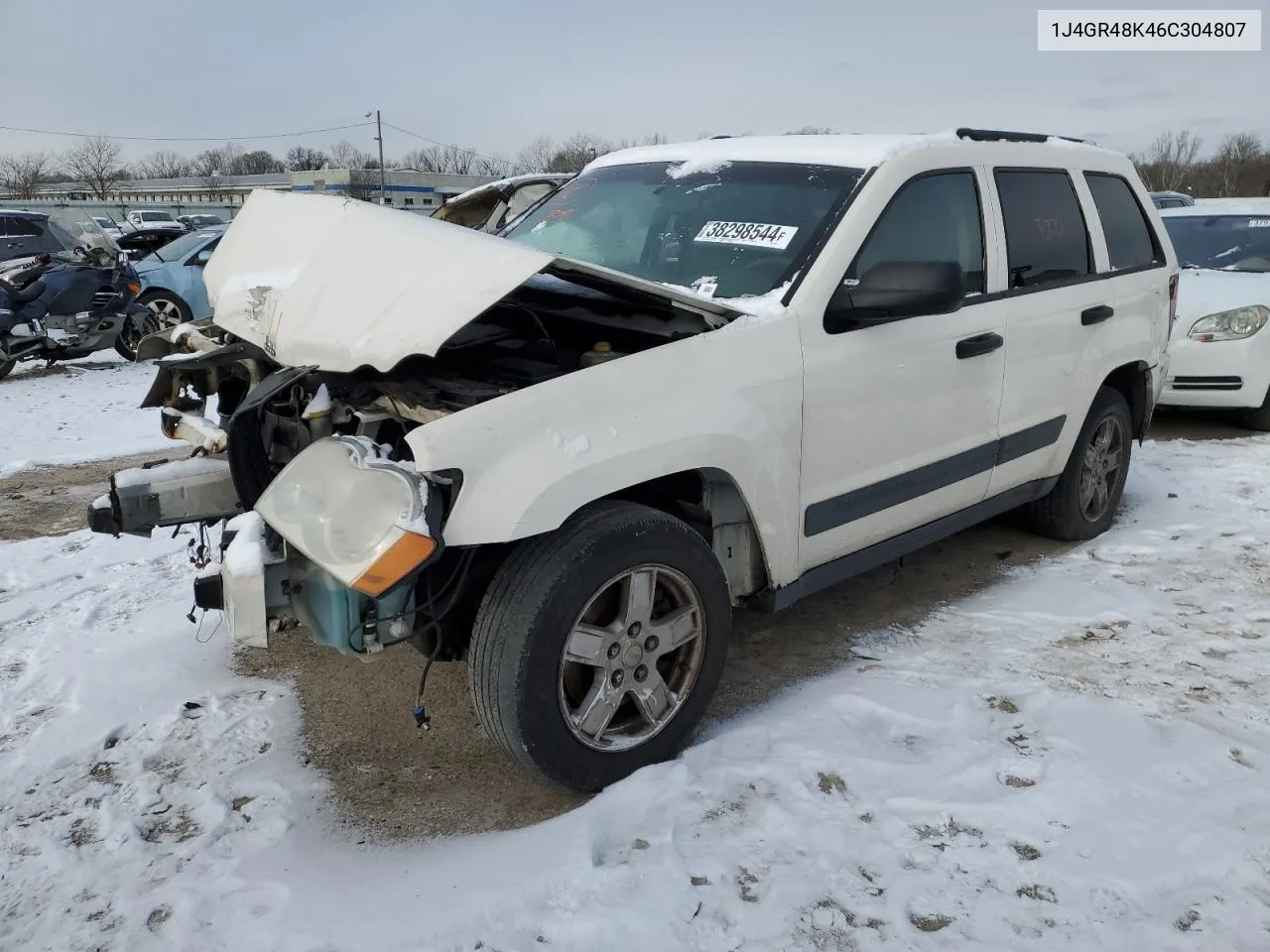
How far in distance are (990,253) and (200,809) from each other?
Answer: 11.2 ft

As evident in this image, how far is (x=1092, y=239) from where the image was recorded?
448 centimetres

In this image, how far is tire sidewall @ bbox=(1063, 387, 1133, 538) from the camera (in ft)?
15.5

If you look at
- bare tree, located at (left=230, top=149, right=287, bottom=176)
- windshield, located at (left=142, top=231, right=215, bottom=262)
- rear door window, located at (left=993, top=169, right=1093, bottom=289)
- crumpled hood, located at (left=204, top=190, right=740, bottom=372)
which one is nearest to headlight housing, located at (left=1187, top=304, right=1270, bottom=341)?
rear door window, located at (left=993, top=169, right=1093, bottom=289)

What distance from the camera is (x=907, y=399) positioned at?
3480 mm

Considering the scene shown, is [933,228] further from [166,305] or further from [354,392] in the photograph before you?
[166,305]

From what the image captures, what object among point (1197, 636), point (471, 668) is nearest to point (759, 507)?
point (471, 668)

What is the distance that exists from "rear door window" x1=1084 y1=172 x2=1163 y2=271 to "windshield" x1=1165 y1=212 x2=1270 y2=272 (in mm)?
3887

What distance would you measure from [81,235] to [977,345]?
11688 millimetres

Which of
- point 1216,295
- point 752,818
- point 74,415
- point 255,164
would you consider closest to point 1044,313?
point 752,818

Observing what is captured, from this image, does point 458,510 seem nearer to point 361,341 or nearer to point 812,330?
point 361,341

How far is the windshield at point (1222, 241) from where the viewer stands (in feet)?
26.7

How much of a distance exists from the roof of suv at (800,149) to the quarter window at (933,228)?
0.15 m

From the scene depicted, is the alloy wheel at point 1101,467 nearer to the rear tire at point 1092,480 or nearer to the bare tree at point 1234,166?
the rear tire at point 1092,480

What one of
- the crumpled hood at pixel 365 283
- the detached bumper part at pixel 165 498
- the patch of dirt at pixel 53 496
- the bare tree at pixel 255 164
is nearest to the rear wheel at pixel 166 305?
the patch of dirt at pixel 53 496
